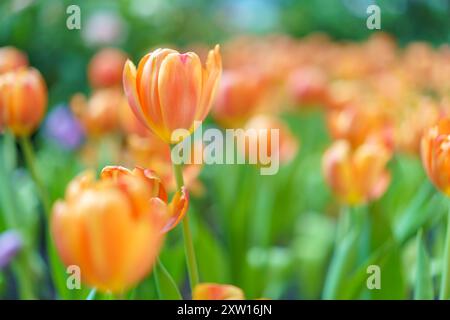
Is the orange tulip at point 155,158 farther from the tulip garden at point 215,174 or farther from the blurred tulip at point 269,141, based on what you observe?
the blurred tulip at point 269,141

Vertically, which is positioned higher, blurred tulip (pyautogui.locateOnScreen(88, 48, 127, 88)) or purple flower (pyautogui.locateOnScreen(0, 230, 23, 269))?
blurred tulip (pyautogui.locateOnScreen(88, 48, 127, 88))

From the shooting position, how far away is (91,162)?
A: 112cm

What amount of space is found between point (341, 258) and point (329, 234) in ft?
1.51

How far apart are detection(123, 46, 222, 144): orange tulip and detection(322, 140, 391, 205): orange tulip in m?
0.24

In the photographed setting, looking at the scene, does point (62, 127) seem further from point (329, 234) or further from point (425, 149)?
point (425, 149)

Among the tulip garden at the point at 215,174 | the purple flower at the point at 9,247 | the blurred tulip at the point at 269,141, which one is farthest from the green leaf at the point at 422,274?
the purple flower at the point at 9,247

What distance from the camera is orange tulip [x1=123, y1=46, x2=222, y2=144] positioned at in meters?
0.49

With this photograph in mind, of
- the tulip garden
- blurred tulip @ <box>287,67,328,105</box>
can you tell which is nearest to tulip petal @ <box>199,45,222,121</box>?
the tulip garden

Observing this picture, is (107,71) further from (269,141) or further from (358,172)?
(358,172)

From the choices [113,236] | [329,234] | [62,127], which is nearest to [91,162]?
[62,127]

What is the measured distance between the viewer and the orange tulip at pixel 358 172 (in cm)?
68

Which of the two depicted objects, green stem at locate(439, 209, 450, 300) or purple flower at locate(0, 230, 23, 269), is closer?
green stem at locate(439, 209, 450, 300)

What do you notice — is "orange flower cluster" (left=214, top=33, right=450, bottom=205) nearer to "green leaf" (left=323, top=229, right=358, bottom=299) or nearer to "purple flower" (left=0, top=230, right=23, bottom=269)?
"green leaf" (left=323, top=229, right=358, bottom=299)

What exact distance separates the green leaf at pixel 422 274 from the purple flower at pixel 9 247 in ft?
1.46
